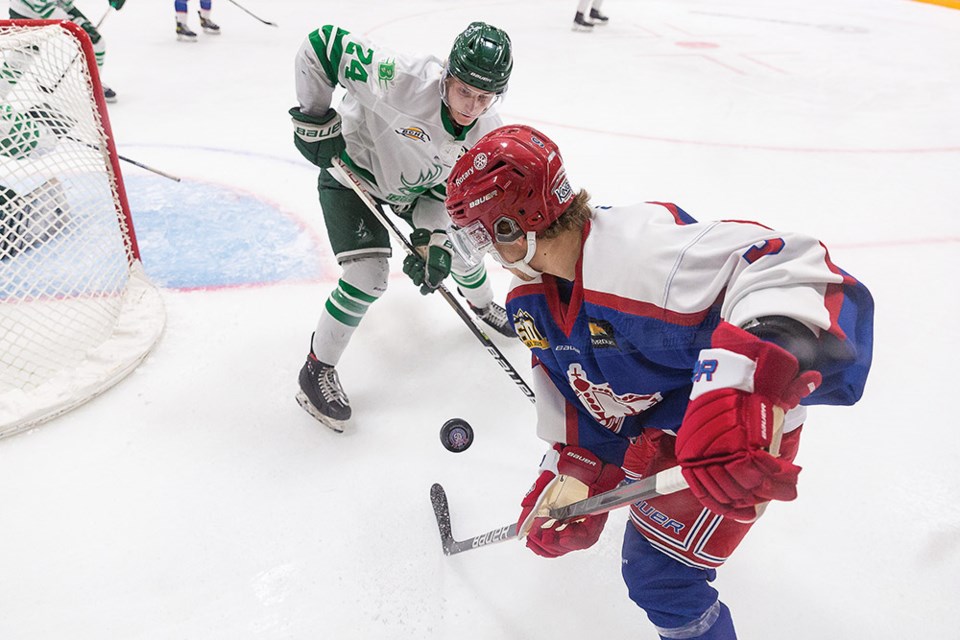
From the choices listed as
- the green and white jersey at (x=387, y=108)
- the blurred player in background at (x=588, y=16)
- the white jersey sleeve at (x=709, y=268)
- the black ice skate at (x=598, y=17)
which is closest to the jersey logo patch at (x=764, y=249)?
the white jersey sleeve at (x=709, y=268)

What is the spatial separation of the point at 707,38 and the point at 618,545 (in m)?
5.91

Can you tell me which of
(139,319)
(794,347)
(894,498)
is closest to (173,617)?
(139,319)

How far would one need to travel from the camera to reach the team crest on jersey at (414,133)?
172cm

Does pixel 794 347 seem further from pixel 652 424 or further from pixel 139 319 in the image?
pixel 139 319

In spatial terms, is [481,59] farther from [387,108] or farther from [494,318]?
[494,318]

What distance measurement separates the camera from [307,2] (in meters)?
6.89

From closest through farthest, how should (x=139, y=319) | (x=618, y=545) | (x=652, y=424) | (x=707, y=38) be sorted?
(x=652, y=424)
(x=618, y=545)
(x=139, y=319)
(x=707, y=38)

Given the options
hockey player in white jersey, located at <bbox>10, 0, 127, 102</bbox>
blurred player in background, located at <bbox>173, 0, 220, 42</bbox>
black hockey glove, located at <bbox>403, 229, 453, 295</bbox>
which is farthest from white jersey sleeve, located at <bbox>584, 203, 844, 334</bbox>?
blurred player in background, located at <bbox>173, 0, 220, 42</bbox>

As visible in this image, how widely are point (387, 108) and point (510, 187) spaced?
0.85 meters

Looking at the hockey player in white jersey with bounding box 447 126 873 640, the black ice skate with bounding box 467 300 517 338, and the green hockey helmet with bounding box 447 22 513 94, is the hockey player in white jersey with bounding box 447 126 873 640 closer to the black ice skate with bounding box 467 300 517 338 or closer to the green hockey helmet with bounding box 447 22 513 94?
the green hockey helmet with bounding box 447 22 513 94

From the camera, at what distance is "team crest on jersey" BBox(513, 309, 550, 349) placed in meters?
1.16

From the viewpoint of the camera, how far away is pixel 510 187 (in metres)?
0.99

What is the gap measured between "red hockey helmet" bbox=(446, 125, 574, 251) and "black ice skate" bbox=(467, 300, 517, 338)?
4.10 ft

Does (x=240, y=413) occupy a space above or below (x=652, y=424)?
below
